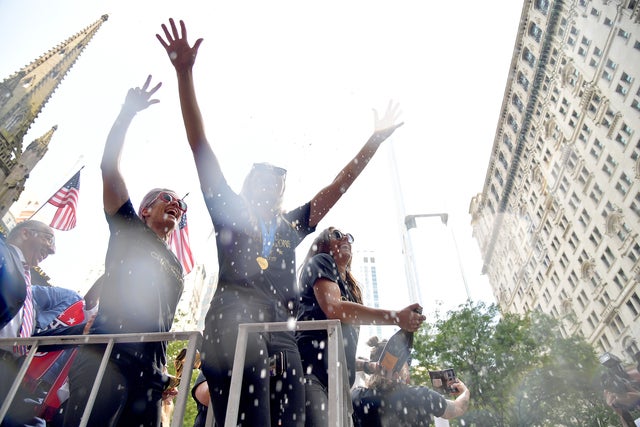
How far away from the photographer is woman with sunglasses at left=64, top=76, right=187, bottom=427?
2.12m

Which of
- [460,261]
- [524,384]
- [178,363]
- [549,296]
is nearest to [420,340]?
[524,384]

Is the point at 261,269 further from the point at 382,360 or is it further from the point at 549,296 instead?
the point at 549,296

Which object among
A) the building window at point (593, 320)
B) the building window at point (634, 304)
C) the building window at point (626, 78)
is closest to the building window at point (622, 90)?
the building window at point (626, 78)

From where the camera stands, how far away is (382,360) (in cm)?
286

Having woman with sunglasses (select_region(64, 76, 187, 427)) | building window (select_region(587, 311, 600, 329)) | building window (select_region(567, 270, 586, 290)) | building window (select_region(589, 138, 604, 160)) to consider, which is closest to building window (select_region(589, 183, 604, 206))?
building window (select_region(589, 138, 604, 160))

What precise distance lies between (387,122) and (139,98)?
6.74 ft

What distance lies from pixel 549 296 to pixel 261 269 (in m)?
58.5

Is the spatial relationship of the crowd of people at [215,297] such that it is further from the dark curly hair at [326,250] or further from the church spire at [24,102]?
the church spire at [24,102]

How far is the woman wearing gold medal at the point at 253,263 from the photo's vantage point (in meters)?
1.94

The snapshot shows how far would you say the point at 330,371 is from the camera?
1.93 meters

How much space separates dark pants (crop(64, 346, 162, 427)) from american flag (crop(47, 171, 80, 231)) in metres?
12.2

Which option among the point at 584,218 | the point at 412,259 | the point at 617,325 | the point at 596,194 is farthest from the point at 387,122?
the point at 412,259

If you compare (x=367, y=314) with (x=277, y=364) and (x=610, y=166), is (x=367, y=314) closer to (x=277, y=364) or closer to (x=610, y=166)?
(x=277, y=364)

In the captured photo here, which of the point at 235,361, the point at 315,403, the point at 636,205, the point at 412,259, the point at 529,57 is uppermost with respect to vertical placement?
the point at 529,57
